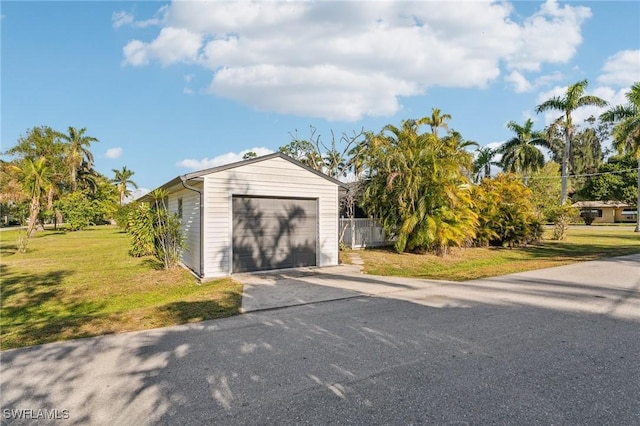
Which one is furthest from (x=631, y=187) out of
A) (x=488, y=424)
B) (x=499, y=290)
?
(x=488, y=424)

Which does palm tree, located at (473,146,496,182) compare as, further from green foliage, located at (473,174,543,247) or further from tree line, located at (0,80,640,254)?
green foliage, located at (473,174,543,247)

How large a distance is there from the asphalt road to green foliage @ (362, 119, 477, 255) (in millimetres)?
7053

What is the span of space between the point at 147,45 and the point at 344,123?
11.2 m

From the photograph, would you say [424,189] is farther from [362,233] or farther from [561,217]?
[561,217]

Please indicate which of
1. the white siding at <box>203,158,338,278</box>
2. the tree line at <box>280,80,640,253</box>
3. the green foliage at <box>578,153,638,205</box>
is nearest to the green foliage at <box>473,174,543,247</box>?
the tree line at <box>280,80,640,253</box>

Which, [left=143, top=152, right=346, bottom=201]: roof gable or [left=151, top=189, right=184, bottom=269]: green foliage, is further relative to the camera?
[left=151, top=189, right=184, bottom=269]: green foliage

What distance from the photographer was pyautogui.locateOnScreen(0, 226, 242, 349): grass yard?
5145 millimetres

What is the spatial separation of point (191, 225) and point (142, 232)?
10.4 feet

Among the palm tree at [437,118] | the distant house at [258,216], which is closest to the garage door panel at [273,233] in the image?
the distant house at [258,216]

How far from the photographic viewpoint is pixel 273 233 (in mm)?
9992

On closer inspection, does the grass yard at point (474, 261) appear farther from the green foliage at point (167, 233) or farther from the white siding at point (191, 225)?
the green foliage at point (167, 233)

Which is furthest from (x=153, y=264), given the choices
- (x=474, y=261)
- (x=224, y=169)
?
(x=474, y=261)

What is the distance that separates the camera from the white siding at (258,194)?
29.5 ft

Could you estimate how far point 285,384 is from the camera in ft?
10.6
